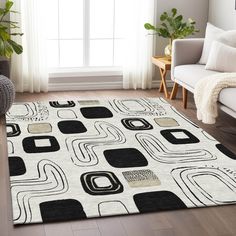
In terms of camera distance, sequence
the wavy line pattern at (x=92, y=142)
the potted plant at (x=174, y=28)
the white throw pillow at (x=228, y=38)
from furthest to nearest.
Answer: the potted plant at (x=174, y=28)
the white throw pillow at (x=228, y=38)
the wavy line pattern at (x=92, y=142)

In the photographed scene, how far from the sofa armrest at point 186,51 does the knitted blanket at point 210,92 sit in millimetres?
892

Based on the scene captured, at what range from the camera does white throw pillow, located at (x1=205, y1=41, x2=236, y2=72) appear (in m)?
4.82

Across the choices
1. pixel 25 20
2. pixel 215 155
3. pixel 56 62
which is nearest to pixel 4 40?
pixel 25 20

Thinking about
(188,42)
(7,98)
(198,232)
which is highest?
(188,42)

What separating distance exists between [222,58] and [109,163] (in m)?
1.79

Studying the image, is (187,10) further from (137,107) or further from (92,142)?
(92,142)

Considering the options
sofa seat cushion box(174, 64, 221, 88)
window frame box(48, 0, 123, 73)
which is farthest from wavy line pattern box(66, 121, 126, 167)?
window frame box(48, 0, 123, 73)

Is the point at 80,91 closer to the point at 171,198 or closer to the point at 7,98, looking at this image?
the point at 7,98

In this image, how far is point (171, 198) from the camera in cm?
321

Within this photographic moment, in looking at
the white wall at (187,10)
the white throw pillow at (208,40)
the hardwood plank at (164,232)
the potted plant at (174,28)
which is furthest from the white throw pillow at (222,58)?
the hardwood plank at (164,232)

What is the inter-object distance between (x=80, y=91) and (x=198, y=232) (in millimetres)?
3540

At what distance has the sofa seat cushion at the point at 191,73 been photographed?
191 inches

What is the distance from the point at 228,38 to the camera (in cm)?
507

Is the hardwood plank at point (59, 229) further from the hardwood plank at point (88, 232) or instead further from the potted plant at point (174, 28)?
the potted plant at point (174, 28)
